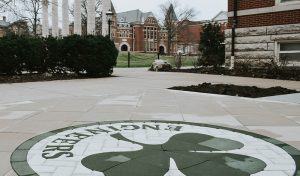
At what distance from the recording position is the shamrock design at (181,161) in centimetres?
356

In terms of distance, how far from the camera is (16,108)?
7.62 m

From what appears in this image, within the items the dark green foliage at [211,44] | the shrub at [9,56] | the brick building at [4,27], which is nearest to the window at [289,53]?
the dark green foliage at [211,44]

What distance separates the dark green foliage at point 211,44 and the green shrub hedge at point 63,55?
21.4ft

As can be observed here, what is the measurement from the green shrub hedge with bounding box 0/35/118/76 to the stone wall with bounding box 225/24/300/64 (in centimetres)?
610

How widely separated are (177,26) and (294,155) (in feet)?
295

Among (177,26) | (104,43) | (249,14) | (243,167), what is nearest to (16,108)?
(243,167)

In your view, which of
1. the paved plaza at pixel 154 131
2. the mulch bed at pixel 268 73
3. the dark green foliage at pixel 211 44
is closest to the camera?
the paved plaza at pixel 154 131

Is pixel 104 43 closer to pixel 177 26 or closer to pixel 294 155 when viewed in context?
pixel 294 155

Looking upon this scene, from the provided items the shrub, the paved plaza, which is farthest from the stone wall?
the shrub

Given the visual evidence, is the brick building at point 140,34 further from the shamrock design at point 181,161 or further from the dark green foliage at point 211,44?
the shamrock design at point 181,161

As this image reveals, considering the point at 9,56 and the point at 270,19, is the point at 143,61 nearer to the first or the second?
the point at 270,19

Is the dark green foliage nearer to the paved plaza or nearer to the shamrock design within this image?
the paved plaza

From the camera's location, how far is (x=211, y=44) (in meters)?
22.0

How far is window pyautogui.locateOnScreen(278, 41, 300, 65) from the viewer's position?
15847mm
